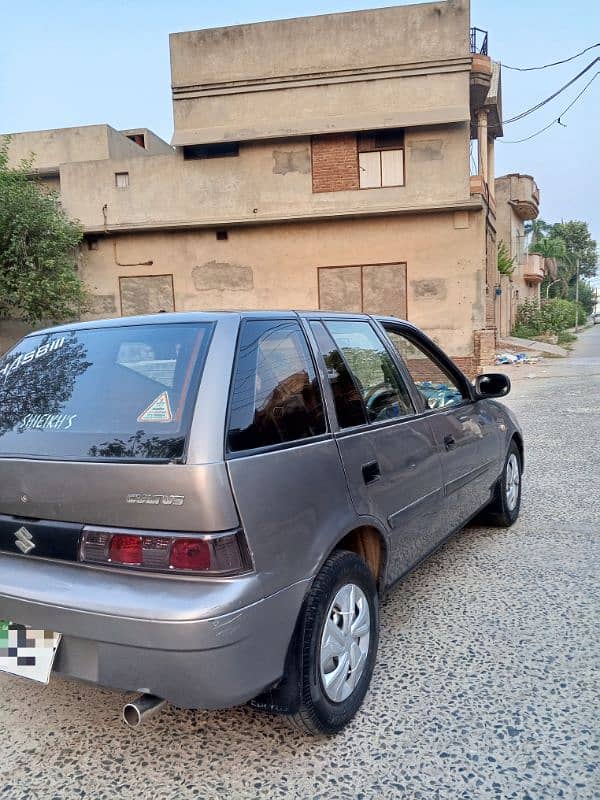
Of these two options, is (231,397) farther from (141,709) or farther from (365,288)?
(365,288)

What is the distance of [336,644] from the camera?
2.38 meters

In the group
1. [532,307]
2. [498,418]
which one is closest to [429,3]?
[498,418]

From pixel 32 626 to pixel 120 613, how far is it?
409 millimetres

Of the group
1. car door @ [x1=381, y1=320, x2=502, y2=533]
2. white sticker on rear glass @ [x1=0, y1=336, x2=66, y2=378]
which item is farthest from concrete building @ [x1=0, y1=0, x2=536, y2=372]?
white sticker on rear glass @ [x1=0, y1=336, x2=66, y2=378]

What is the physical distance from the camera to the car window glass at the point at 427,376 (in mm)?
3513

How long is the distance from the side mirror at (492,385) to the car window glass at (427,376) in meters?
0.26

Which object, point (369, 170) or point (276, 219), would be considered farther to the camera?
point (276, 219)

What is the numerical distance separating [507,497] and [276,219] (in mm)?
12292

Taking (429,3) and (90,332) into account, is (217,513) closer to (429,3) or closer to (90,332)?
(90,332)

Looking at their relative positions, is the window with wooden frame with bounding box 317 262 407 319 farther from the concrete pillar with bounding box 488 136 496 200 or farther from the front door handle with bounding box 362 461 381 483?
the front door handle with bounding box 362 461 381 483

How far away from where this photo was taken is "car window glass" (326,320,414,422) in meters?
2.95

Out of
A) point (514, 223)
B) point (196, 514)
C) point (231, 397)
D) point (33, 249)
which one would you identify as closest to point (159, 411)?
point (231, 397)

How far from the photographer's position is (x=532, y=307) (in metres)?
32.4

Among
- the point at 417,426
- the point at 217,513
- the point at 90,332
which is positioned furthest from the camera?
the point at 417,426
